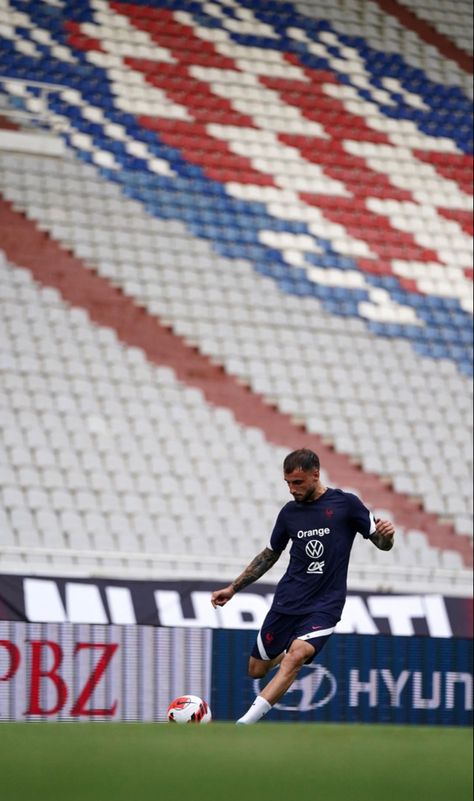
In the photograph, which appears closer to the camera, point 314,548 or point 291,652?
point 291,652

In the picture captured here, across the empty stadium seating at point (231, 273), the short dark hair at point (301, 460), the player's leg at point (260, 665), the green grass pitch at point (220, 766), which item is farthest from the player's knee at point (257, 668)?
the empty stadium seating at point (231, 273)

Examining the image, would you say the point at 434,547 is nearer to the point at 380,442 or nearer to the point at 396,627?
the point at 380,442

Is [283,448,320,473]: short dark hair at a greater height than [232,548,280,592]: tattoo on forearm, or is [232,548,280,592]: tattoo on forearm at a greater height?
[283,448,320,473]: short dark hair

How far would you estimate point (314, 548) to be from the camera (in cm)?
728

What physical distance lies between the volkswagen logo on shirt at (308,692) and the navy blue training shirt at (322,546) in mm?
2797

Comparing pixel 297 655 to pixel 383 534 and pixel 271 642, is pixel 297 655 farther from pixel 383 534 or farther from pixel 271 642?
pixel 383 534

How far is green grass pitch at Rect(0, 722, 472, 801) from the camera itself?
3590mm

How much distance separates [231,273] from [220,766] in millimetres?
12482

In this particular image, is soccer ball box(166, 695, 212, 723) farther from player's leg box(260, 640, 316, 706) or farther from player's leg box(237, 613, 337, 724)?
player's leg box(260, 640, 316, 706)

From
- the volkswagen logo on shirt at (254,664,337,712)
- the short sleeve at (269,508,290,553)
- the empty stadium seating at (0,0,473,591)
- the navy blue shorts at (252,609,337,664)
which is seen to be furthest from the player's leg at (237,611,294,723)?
the empty stadium seating at (0,0,473,591)

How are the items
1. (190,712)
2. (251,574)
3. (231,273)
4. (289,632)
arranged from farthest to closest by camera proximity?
(231,273), (190,712), (251,574), (289,632)

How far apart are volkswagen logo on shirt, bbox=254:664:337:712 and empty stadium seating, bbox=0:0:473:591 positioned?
3.03 m

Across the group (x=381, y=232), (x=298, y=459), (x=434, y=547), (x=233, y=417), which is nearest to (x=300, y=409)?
(x=233, y=417)

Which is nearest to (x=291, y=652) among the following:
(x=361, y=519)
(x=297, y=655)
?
(x=297, y=655)
